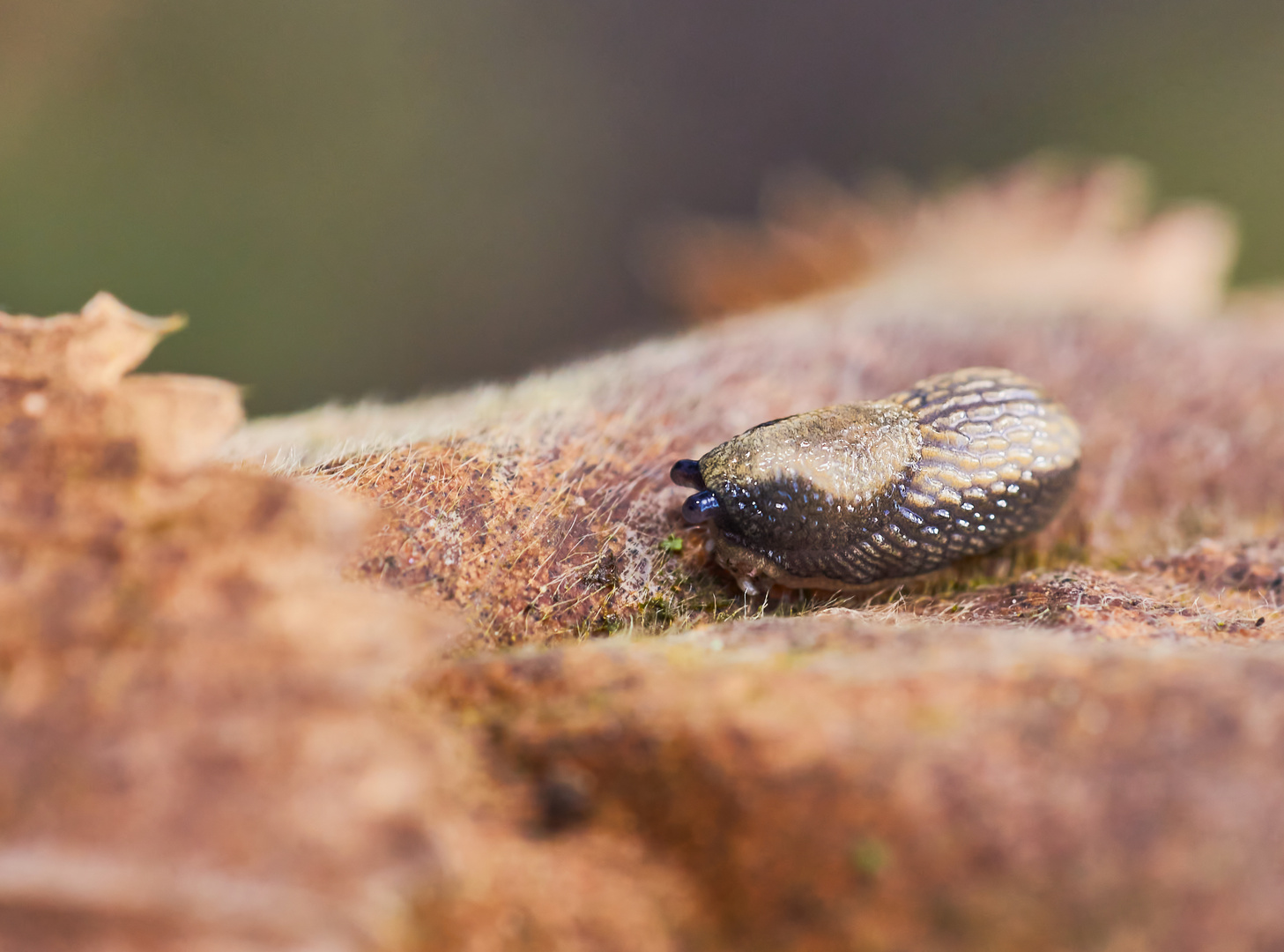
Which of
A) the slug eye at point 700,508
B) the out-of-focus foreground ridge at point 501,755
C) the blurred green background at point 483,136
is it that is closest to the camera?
the out-of-focus foreground ridge at point 501,755

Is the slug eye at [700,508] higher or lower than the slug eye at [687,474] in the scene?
lower

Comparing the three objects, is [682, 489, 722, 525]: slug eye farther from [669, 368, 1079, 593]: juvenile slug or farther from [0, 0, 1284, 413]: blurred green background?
[0, 0, 1284, 413]: blurred green background

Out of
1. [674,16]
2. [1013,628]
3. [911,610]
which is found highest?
[674,16]

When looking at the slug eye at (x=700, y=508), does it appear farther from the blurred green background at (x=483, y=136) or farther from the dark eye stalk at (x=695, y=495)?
the blurred green background at (x=483, y=136)

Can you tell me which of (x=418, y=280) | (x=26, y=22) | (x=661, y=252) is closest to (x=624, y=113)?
(x=661, y=252)

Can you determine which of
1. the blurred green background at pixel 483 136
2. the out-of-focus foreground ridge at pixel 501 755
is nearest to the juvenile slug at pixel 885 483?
the out-of-focus foreground ridge at pixel 501 755

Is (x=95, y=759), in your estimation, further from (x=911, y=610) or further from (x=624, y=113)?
(x=624, y=113)

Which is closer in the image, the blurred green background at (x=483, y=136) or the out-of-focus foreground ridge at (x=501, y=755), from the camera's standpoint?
the out-of-focus foreground ridge at (x=501, y=755)

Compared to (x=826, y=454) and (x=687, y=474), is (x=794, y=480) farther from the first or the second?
(x=687, y=474)
